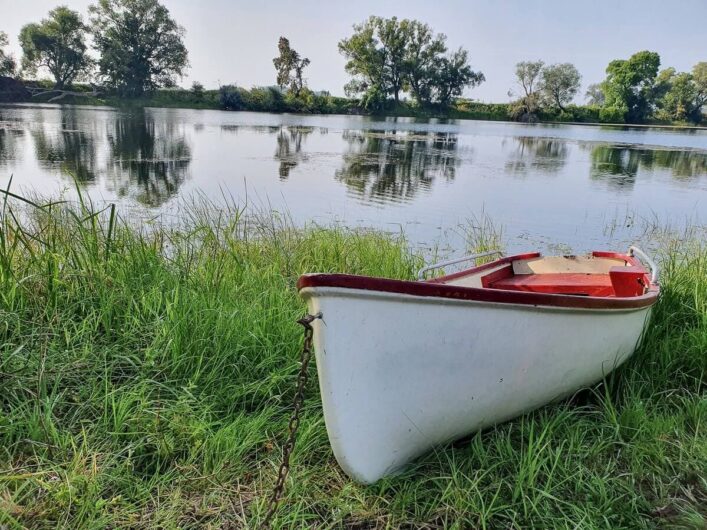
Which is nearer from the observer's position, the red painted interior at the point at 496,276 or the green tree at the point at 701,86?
the red painted interior at the point at 496,276

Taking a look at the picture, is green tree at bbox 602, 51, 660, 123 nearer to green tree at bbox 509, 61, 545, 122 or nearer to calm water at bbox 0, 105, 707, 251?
green tree at bbox 509, 61, 545, 122

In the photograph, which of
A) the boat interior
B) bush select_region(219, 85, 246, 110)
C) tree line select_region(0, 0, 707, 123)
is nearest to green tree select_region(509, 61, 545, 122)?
tree line select_region(0, 0, 707, 123)

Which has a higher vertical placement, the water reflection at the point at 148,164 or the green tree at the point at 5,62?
the green tree at the point at 5,62

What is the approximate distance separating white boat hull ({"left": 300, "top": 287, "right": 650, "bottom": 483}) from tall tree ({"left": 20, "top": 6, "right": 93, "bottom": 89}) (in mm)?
65165

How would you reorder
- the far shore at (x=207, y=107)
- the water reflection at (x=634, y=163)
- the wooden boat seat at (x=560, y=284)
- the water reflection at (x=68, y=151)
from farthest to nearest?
the far shore at (x=207, y=107) → the water reflection at (x=634, y=163) → the water reflection at (x=68, y=151) → the wooden boat seat at (x=560, y=284)

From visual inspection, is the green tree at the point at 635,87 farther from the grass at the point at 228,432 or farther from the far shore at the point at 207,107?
the grass at the point at 228,432

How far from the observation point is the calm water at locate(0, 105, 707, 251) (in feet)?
29.3

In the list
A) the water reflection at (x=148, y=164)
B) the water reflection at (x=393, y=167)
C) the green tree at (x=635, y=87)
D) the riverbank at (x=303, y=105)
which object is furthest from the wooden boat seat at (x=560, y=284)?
the green tree at (x=635, y=87)

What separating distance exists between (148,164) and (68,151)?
10.5 feet

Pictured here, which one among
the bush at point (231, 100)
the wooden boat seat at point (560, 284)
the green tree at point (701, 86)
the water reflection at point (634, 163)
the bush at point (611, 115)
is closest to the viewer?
the wooden boat seat at point (560, 284)

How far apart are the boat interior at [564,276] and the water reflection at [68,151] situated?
8.30 meters

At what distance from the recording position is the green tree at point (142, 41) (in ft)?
190

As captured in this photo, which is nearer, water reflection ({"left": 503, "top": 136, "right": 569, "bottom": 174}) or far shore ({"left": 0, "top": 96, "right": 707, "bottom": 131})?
water reflection ({"left": 503, "top": 136, "right": 569, "bottom": 174})

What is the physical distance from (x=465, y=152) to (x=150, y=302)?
1962cm
